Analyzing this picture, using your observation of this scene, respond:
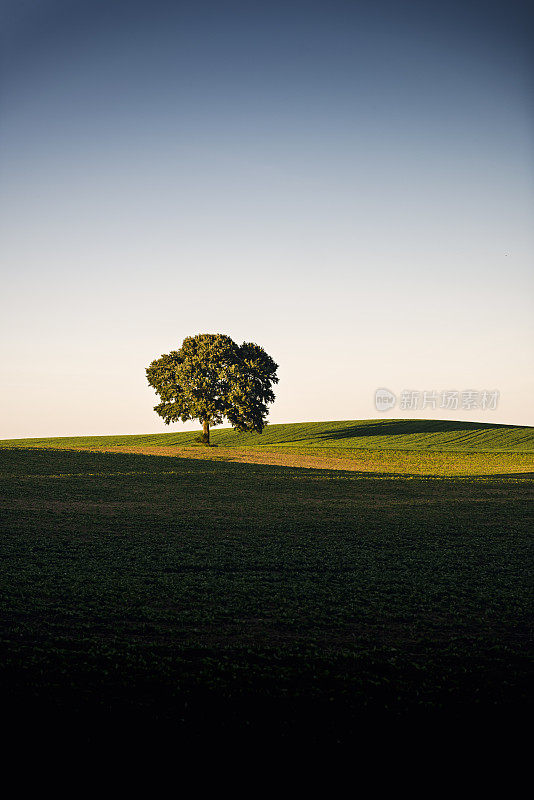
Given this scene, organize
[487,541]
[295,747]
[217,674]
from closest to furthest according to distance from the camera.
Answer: [295,747] < [217,674] < [487,541]

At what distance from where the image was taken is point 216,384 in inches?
2485

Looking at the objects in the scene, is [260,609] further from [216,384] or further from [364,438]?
[364,438]

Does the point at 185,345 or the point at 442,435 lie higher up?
the point at 185,345

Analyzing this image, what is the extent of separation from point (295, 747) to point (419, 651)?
3.25 meters

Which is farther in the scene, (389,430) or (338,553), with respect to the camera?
(389,430)

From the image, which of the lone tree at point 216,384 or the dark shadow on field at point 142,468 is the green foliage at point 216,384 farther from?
the dark shadow on field at point 142,468

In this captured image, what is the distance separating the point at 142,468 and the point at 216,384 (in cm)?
2993

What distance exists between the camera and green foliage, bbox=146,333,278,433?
203ft

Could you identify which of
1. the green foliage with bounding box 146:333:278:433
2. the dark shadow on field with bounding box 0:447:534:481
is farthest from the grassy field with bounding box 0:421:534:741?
the green foliage with bounding box 146:333:278:433

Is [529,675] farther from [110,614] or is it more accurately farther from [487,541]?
[487,541]

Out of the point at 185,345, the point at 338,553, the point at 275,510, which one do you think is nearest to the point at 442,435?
the point at 185,345

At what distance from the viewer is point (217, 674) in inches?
271

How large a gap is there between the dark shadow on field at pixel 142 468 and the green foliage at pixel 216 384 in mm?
20624

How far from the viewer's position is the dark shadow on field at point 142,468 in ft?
101
